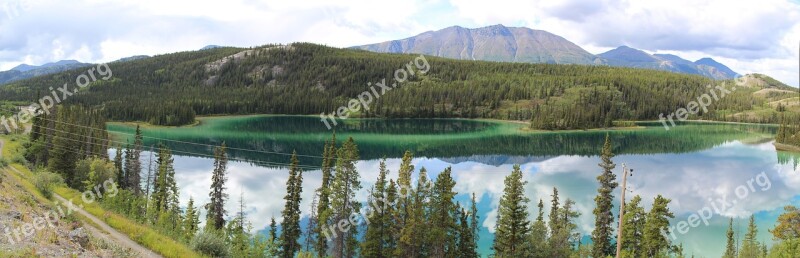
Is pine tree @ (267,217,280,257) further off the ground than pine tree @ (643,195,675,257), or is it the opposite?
pine tree @ (643,195,675,257)

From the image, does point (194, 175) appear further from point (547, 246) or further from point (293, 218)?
point (547, 246)

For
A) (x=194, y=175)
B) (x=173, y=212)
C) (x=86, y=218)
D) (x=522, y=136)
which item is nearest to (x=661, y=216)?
(x=86, y=218)

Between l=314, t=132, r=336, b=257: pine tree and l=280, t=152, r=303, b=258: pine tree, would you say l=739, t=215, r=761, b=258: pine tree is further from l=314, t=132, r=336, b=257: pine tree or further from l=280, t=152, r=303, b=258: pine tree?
l=280, t=152, r=303, b=258: pine tree

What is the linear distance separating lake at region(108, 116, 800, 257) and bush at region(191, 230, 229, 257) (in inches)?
1466

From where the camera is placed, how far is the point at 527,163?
110m

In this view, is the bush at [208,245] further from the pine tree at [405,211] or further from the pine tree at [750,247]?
the pine tree at [750,247]

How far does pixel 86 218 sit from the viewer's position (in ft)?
71.9

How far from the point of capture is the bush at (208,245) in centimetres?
1967

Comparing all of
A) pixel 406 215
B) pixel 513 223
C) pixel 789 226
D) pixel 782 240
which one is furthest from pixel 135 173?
pixel 789 226

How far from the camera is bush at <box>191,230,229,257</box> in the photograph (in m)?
19.7

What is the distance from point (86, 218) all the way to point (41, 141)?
56.1m

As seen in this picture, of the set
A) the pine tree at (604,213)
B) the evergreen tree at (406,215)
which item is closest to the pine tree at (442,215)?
the evergreen tree at (406,215)

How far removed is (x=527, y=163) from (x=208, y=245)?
96372mm

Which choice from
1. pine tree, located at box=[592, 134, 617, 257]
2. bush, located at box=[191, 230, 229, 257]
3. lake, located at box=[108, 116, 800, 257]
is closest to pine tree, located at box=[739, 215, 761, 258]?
lake, located at box=[108, 116, 800, 257]
